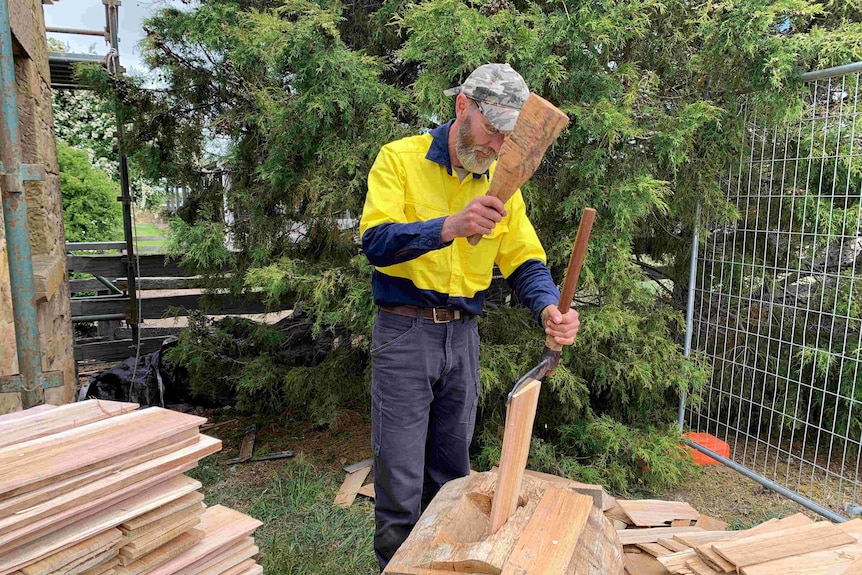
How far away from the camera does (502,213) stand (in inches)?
69.0

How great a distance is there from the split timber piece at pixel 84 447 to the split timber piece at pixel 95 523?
0.44ft

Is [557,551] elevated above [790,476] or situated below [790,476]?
above

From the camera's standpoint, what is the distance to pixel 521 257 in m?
2.49

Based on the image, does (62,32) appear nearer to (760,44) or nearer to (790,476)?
(760,44)

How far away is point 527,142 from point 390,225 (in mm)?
622

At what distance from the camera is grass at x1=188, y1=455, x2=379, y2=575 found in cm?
298

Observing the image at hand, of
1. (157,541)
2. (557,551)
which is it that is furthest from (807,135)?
(157,541)

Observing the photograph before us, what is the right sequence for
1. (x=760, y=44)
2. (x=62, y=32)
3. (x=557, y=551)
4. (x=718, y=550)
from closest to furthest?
(x=557, y=551) → (x=718, y=550) → (x=760, y=44) → (x=62, y=32)

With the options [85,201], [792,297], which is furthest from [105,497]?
[85,201]

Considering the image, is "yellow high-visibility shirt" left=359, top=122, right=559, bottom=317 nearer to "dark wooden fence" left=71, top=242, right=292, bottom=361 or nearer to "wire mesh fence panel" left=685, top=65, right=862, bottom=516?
"wire mesh fence panel" left=685, top=65, right=862, bottom=516

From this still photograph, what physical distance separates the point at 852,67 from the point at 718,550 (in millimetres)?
2935

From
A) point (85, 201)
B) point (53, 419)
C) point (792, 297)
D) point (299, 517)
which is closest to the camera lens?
point (53, 419)

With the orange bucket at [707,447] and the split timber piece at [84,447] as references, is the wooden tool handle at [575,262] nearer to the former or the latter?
the split timber piece at [84,447]

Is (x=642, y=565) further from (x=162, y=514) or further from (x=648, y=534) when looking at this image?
(x=162, y=514)
